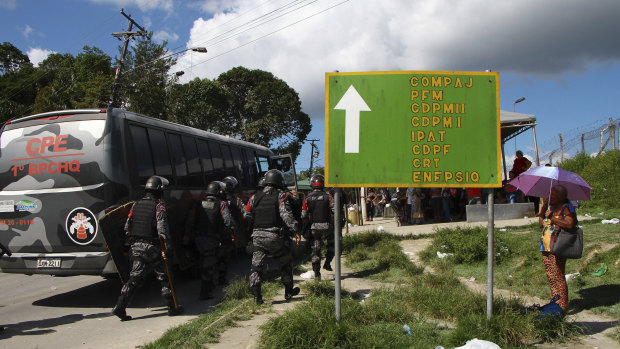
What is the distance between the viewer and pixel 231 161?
36.3ft

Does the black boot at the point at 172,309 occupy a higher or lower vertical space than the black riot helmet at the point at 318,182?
lower

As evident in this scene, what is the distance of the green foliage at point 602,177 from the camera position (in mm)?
12594

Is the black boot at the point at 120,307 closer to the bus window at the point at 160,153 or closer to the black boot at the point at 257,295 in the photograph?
the black boot at the point at 257,295

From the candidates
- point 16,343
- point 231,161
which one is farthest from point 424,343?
point 231,161

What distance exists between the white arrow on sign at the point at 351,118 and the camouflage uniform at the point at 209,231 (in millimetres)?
3224

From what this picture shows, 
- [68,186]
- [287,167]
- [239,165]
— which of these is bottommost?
[68,186]

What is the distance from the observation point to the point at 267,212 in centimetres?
617

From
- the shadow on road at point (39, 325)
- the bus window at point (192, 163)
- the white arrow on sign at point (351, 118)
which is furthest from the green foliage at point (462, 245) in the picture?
the shadow on road at point (39, 325)

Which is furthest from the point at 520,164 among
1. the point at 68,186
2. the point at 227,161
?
the point at 68,186

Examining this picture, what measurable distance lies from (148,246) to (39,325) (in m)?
1.61

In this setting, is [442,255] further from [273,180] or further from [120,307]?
[120,307]

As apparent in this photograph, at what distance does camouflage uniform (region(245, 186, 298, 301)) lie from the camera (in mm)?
6008

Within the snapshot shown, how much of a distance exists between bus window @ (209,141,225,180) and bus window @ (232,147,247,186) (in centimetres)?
88

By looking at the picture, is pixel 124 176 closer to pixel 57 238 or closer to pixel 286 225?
pixel 57 238
